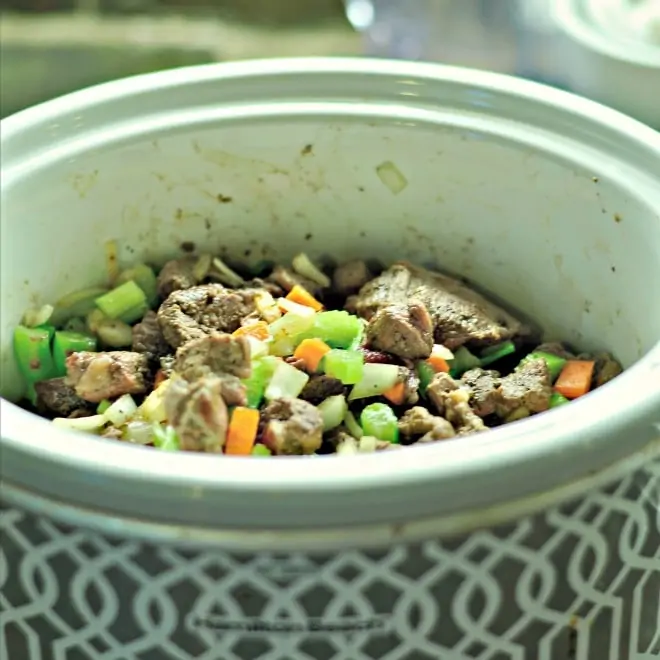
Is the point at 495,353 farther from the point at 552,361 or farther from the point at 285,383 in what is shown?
the point at 285,383

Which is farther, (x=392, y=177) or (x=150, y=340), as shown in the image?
(x=392, y=177)

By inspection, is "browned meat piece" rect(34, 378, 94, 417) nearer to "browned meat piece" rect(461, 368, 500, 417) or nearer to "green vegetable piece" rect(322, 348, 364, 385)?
"green vegetable piece" rect(322, 348, 364, 385)

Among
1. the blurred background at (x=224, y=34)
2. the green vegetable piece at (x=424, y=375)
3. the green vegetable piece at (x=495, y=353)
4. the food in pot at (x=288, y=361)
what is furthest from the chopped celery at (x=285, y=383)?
the blurred background at (x=224, y=34)

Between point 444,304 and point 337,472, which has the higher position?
point 444,304

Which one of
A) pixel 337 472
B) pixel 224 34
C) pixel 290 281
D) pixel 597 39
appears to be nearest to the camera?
pixel 337 472

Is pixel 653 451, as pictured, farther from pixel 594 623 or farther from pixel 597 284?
pixel 597 284

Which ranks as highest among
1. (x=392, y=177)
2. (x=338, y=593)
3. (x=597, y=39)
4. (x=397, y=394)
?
(x=597, y=39)

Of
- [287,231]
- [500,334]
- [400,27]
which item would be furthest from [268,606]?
[400,27]

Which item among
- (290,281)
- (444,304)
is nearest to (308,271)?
(290,281)
